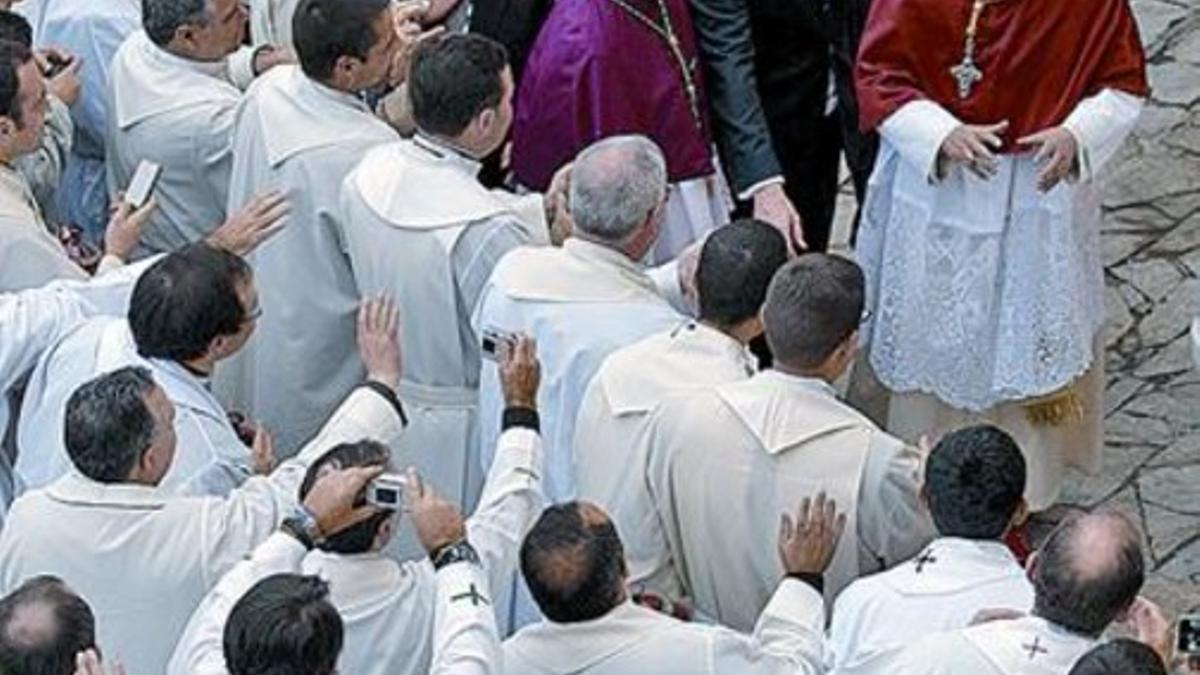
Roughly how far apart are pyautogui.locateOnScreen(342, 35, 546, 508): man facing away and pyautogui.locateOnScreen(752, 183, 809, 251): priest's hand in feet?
2.87

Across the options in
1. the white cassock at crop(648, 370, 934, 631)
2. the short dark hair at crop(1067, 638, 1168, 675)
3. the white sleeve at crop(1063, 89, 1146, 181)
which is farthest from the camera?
the white sleeve at crop(1063, 89, 1146, 181)

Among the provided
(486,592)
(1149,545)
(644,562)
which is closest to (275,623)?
(486,592)

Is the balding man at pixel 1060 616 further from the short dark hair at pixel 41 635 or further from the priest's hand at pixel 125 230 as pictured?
the priest's hand at pixel 125 230

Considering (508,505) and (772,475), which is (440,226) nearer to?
(508,505)

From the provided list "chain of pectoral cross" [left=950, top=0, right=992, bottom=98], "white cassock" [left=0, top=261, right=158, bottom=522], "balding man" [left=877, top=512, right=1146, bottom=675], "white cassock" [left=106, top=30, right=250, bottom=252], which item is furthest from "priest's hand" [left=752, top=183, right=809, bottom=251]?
"balding man" [left=877, top=512, right=1146, bottom=675]

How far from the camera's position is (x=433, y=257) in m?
5.83

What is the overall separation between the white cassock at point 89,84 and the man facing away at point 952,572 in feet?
10.0

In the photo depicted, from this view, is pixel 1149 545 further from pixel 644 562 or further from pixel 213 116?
pixel 213 116

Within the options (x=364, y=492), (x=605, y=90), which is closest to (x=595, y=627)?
(x=364, y=492)

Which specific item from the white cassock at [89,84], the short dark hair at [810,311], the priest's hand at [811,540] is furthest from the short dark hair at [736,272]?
the white cassock at [89,84]

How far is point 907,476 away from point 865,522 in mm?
117

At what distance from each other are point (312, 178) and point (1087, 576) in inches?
95.3

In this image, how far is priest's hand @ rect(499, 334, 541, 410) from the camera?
5281 millimetres

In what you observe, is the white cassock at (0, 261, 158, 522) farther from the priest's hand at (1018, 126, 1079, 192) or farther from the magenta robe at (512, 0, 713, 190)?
the priest's hand at (1018, 126, 1079, 192)
